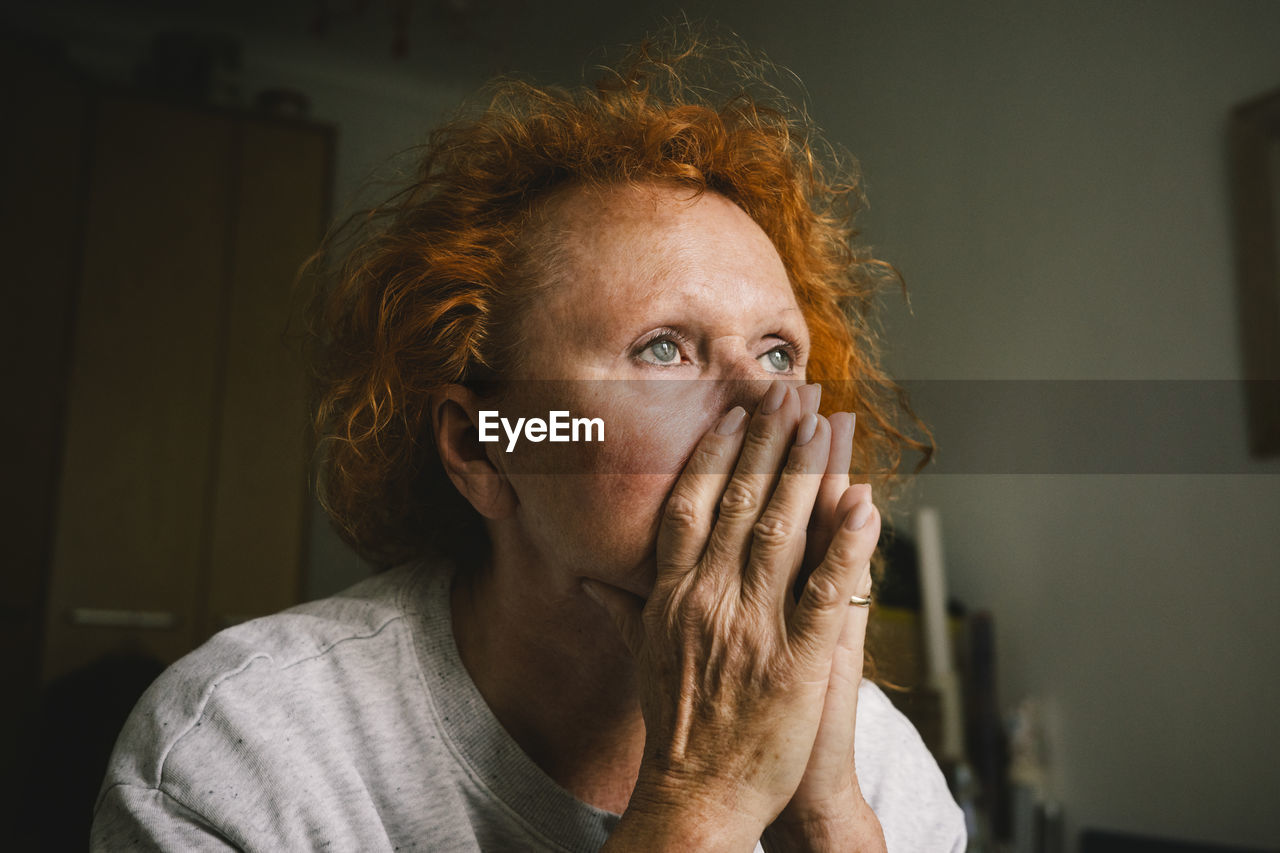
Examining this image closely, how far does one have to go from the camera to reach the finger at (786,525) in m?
0.83

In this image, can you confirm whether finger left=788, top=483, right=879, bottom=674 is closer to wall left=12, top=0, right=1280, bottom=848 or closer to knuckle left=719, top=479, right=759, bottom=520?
knuckle left=719, top=479, right=759, bottom=520

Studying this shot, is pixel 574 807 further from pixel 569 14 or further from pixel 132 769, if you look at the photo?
pixel 569 14

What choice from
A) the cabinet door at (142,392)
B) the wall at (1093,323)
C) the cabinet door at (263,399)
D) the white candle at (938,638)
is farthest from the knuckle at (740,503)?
the cabinet door at (142,392)

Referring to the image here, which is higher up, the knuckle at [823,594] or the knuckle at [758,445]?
the knuckle at [758,445]

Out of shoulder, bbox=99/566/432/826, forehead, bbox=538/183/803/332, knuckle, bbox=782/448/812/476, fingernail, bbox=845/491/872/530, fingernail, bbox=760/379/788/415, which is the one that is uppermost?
forehead, bbox=538/183/803/332

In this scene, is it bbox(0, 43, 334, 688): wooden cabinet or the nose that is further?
bbox(0, 43, 334, 688): wooden cabinet

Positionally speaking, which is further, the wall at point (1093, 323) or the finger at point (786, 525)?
the wall at point (1093, 323)

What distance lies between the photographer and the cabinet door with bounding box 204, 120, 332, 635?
3398 millimetres

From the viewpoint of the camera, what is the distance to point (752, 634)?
2.68 feet

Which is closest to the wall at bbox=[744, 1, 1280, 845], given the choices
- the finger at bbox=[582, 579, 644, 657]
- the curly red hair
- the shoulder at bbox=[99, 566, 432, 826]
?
the curly red hair

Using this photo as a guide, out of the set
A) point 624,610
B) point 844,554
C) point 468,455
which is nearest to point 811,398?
point 844,554

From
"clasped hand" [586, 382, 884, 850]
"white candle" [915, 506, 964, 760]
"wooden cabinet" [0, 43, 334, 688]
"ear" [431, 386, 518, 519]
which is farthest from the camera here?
"wooden cabinet" [0, 43, 334, 688]

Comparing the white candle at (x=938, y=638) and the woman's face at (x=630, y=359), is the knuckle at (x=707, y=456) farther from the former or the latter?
the white candle at (x=938, y=638)

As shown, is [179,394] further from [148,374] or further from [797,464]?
[797,464]
